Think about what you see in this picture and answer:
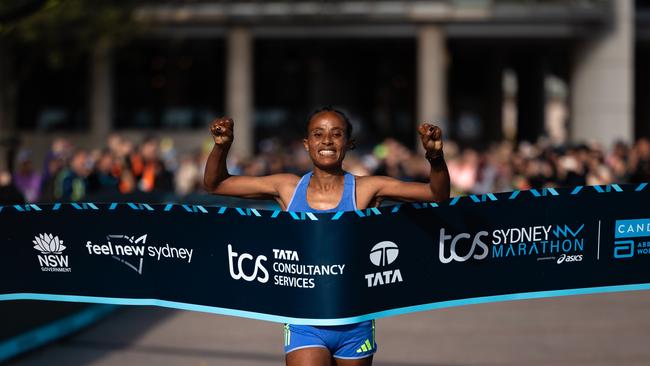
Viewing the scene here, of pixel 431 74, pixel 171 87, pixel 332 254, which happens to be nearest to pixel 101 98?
pixel 171 87

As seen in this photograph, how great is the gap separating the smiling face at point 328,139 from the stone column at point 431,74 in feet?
118

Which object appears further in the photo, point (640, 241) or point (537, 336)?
point (537, 336)

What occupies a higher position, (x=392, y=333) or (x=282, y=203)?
(x=282, y=203)

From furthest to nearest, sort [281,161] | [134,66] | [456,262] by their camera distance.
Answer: [134,66]
[281,161]
[456,262]

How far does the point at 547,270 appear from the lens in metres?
5.23

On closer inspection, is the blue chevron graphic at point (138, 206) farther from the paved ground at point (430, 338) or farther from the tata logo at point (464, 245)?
the paved ground at point (430, 338)

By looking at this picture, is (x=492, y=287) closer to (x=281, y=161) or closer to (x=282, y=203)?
(x=282, y=203)

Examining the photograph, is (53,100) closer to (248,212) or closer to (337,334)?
(248,212)

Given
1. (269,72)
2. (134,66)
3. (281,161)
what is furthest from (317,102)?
(281,161)

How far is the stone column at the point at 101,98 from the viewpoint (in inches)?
1671

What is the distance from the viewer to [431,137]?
4371 millimetres

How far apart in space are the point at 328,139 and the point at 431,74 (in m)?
37.2

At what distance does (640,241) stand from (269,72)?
1817 inches

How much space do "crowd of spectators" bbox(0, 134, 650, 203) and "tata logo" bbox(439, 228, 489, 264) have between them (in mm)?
7152
